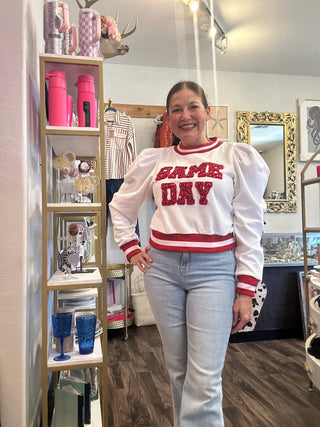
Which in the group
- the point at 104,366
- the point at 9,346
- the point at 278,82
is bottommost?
the point at 104,366

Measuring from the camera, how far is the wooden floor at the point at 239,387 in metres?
1.93

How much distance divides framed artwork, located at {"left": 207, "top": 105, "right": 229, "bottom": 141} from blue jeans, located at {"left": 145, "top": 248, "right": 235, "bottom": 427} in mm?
3016

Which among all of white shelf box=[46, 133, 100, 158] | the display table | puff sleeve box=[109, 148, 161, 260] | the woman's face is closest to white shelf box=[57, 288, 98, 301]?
puff sleeve box=[109, 148, 161, 260]

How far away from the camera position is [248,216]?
1306mm

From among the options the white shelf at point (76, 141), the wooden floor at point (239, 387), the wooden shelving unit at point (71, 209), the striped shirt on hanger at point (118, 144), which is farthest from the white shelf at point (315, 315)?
the striped shirt on hanger at point (118, 144)

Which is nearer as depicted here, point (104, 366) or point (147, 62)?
Answer: point (104, 366)

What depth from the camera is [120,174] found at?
375 cm

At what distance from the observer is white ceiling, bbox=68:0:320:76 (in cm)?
291

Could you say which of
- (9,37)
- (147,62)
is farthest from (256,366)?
(147,62)

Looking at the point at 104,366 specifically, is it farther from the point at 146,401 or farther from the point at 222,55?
the point at 222,55

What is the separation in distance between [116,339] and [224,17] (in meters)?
2.89

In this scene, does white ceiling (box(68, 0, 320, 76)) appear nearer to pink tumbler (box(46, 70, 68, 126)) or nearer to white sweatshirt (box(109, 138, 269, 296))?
pink tumbler (box(46, 70, 68, 126))

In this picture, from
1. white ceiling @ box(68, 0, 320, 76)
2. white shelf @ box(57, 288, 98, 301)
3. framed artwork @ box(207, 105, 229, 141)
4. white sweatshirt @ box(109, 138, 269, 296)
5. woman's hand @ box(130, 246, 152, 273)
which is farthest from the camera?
framed artwork @ box(207, 105, 229, 141)

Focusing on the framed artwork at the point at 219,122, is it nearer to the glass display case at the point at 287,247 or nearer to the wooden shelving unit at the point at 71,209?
the glass display case at the point at 287,247
